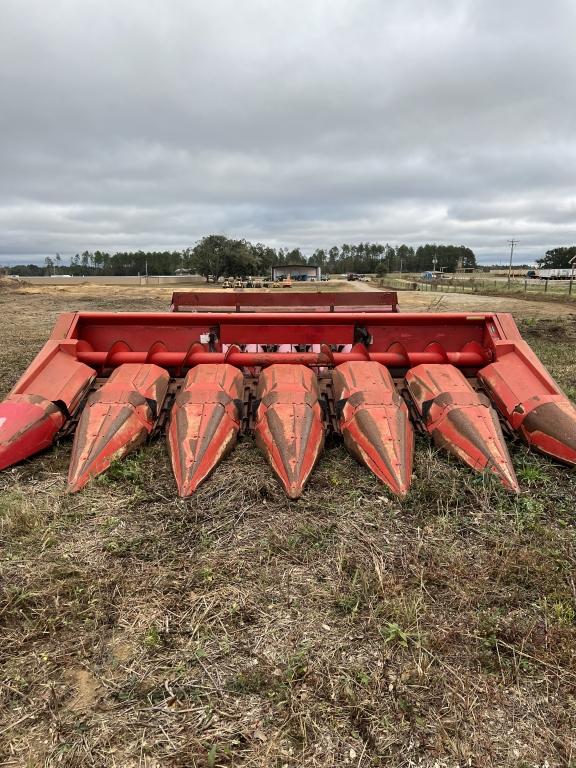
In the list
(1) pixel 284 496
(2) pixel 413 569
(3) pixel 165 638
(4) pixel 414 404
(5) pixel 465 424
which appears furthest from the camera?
(4) pixel 414 404

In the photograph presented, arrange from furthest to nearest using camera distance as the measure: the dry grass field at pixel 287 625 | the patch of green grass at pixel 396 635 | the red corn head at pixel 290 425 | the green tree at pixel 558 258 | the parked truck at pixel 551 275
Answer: the green tree at pixel 558 258 → the parked truck at pixel 551 275 → the red corn head at pixel 290 425 → the patch of green grass at pixel 396 635 → the dry grass field at pixel 287 625

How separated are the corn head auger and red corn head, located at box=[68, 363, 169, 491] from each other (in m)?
0.01

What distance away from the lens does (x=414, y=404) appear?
13.5ft

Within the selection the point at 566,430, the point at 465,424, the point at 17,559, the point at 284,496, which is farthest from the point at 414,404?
the point at 17,559

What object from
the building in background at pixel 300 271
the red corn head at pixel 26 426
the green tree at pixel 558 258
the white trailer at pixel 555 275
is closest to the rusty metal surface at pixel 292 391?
the red corn head at pixel 26 426

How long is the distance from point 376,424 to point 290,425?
24.3 inches

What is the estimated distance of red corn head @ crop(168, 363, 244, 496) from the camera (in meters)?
3.22

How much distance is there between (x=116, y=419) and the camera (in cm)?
355

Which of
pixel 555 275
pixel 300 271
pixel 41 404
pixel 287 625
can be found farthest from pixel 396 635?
pixel 555 275

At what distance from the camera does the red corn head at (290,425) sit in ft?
10.5

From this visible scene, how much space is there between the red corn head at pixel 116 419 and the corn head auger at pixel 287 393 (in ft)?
0.03

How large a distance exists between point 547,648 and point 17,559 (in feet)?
7.90

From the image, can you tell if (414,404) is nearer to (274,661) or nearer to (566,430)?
(566,430)

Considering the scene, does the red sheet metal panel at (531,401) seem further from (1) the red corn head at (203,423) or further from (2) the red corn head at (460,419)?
(1) the red corn head at (203,423)
